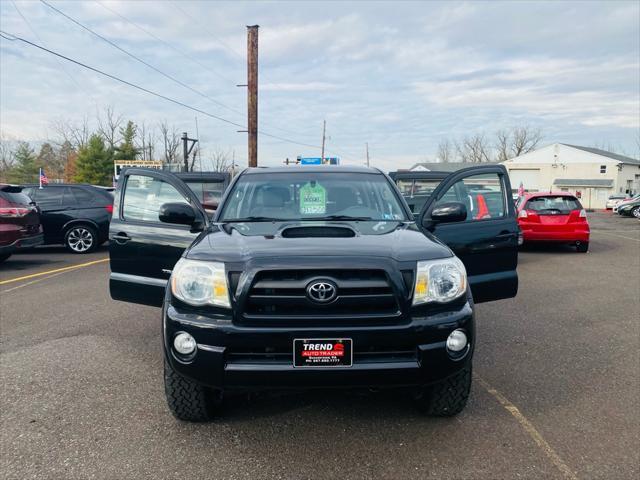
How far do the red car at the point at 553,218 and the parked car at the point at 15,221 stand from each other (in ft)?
33.3

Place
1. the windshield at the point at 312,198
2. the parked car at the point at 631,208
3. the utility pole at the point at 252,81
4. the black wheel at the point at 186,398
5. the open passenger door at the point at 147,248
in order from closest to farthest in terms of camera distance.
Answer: the black wheel at the point at 186,398, the windshield at the point at 312,198, the open passenger door at the point at 147,248, the utility pole at the point at 252,81, the parked car at the point at 631,208

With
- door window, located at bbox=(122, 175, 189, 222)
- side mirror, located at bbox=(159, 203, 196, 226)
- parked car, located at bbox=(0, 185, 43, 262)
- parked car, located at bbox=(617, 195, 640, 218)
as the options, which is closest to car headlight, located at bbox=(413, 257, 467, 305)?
side mirror, located at bbox=(159, 203, 196, 226)

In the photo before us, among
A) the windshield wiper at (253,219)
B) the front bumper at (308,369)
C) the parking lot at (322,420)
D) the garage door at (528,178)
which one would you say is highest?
the garage door at (528,178)

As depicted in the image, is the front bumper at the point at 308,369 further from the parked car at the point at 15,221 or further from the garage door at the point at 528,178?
the garage door at the point at 528,178

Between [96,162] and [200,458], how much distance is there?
184ft

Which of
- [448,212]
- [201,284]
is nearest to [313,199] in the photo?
[448,212]

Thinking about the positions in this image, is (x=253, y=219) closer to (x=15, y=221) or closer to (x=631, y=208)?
(x=15, y=221)

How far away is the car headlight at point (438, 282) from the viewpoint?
2.85 metres

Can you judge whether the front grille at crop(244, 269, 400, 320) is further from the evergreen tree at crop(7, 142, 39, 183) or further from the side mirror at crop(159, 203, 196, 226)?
the evergreen tree at crop(7, 142, 39, 183)

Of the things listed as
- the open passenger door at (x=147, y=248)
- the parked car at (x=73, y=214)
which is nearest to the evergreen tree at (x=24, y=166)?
the parked car at (x=73, y=214)

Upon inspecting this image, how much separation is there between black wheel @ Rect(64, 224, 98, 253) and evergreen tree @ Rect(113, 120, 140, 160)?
47.0 m

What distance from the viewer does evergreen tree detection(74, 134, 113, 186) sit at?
52.9 metres

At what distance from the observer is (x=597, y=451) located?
2930mm

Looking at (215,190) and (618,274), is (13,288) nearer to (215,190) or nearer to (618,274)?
(215,190)
